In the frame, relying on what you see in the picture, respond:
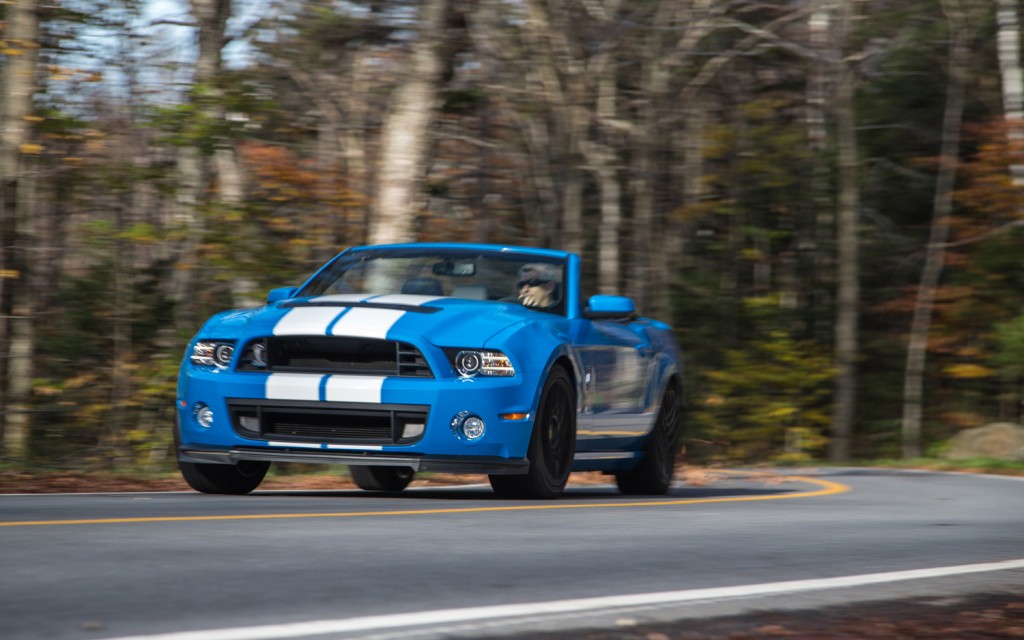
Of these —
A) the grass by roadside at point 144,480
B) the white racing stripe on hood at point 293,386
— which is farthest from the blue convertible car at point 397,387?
the grass by roadside at point 144,480

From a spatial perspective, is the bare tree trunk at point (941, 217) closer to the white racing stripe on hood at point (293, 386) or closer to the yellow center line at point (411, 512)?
the yellow center line at point (411, 512)

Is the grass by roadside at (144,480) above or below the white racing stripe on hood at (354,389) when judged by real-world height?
below

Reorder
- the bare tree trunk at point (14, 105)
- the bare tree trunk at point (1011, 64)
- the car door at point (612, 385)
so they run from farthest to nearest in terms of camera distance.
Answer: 1. the bare tree trunk at point (1011, 64)
2. the bare tree trunk at point (14, 105)
3. the car door at point (612, 385)

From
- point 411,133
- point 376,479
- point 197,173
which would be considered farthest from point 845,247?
point 376,479

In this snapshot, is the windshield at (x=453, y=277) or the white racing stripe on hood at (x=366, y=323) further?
the windshield at (x=453, y=277)

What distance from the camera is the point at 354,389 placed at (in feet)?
30.5

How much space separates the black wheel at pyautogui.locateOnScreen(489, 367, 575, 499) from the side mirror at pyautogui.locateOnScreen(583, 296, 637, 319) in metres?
0.74

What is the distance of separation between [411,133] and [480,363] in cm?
816

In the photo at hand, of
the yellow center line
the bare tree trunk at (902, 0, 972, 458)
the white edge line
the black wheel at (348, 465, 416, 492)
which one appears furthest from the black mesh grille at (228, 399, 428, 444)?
the bare tree trunk at (902, 0, 972, 458)

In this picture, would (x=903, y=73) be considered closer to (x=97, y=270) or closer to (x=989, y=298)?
(x=989, y=298)

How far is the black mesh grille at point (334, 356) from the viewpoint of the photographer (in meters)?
9.40

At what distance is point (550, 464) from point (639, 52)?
60.6 ft

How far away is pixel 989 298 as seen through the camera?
29578mm

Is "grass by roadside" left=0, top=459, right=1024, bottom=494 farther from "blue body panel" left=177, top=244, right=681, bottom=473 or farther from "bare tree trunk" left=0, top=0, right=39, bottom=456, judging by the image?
"bare tree trunk" left=0, top=0, right=39, bottom=456
